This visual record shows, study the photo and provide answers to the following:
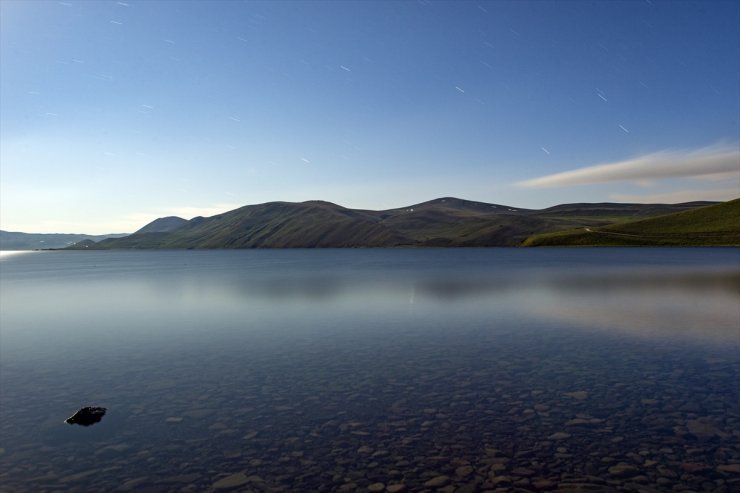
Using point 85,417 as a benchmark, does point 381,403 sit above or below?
below

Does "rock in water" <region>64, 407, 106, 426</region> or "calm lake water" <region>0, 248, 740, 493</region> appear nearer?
"calm lake water" <region>0, 248, 740, 493</region>

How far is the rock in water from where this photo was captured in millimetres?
19714

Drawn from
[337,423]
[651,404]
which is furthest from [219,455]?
[651,404]

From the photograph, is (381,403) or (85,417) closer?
(85,417)

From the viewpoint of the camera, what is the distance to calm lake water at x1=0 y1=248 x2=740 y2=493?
14.8 m

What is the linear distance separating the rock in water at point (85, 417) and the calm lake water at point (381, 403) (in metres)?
0.43

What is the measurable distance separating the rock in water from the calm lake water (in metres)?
0.43

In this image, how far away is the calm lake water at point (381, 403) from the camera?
14805mm

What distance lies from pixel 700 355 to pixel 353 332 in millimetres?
Answer: 23907

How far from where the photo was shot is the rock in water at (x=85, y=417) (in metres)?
19.7

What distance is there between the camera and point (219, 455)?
16297 millimetres

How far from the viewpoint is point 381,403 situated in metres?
21.4

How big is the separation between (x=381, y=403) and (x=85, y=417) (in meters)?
12.4

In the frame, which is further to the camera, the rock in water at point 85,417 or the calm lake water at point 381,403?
the rock in water at point 85,417
